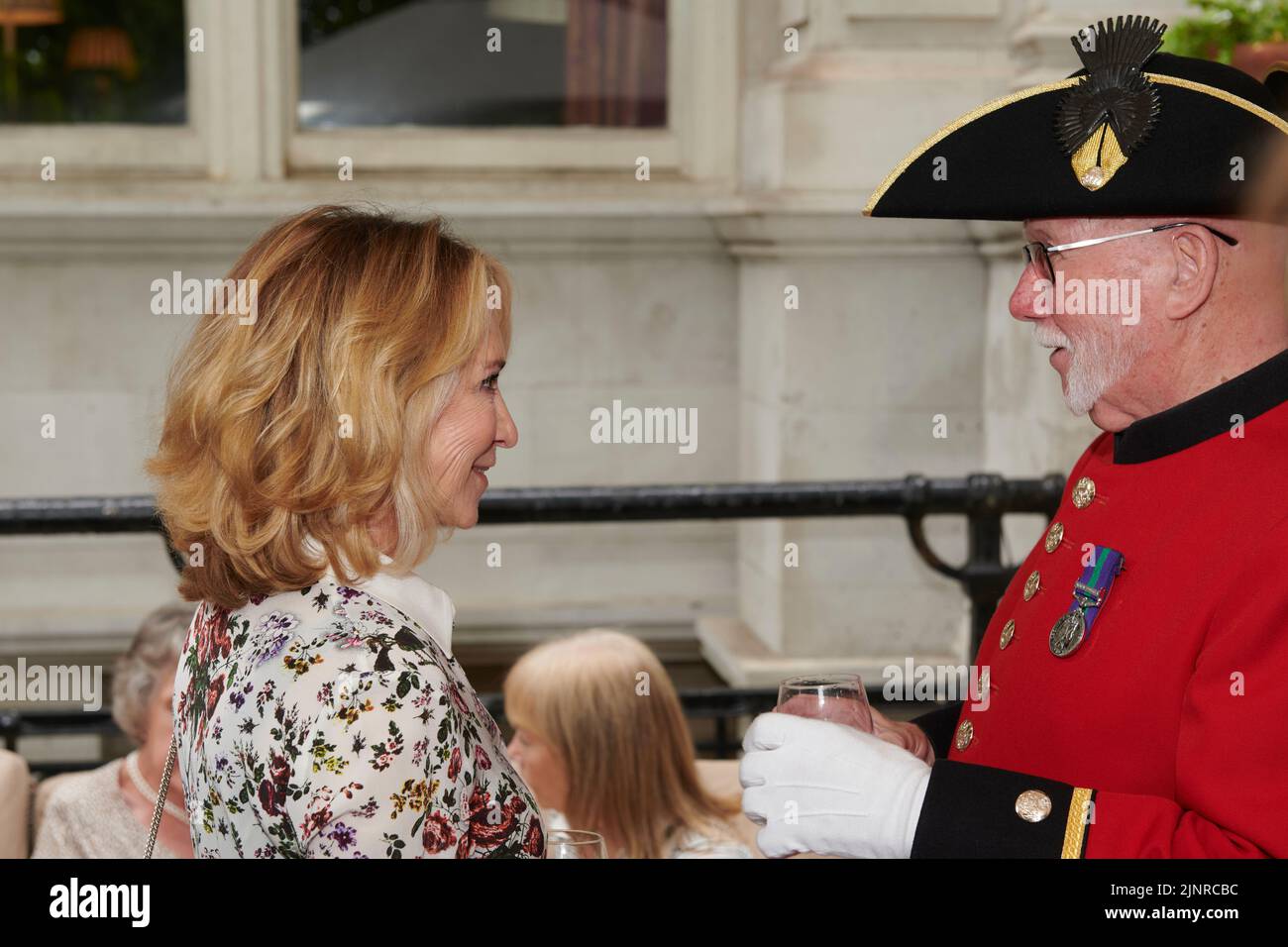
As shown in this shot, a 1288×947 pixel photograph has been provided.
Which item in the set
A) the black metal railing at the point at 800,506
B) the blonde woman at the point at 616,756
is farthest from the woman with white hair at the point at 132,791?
the blonde woman at the point at 616,756

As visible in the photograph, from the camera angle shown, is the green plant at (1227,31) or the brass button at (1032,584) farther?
the green plant at (1227,31)

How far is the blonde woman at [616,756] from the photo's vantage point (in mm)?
2529

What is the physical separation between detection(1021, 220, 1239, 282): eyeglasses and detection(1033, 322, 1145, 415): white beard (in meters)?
0.06

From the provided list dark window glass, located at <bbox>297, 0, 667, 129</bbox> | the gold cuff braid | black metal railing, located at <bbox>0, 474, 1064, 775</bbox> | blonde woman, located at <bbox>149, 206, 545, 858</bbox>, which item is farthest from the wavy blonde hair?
dark window glass, located at <bbox>297, 0, 667, 129</bbox>

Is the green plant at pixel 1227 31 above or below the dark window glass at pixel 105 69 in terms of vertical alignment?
below

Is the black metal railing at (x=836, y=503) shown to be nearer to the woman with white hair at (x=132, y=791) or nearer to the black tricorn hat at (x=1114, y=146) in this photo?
the woman with white hair at (x=132, y=791)

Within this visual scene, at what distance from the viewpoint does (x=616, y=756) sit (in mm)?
2539

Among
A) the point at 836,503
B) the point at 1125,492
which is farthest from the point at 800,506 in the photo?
the point at 1125,492

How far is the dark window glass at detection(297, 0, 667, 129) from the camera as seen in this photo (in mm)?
4980

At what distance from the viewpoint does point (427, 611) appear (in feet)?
4.54

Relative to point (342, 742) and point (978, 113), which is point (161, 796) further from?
point (978, 113)

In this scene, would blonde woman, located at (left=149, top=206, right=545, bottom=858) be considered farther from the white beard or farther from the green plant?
the green plant

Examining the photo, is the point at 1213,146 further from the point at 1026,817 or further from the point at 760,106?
the point at 760,106

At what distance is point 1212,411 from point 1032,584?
0.26 metres
